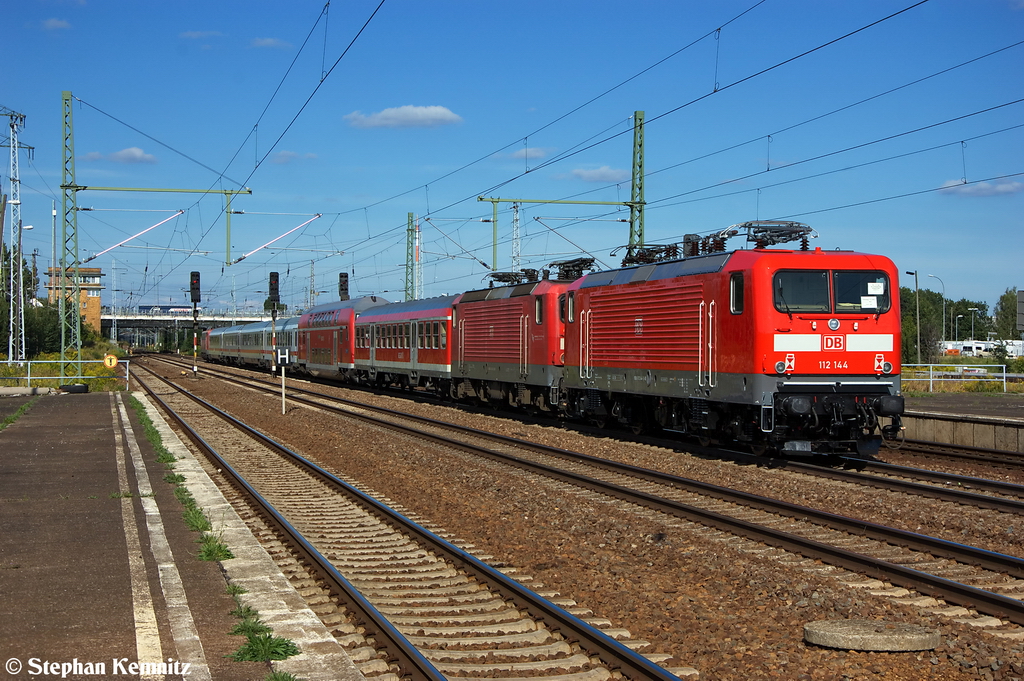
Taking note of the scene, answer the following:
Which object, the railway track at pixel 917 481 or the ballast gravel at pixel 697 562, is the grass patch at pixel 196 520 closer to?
the ballast gravel at pixel 697 562

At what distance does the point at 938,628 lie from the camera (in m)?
7.37

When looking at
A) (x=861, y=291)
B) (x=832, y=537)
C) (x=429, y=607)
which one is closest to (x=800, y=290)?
(x=861, y=291)

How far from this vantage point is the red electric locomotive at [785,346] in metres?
15.7

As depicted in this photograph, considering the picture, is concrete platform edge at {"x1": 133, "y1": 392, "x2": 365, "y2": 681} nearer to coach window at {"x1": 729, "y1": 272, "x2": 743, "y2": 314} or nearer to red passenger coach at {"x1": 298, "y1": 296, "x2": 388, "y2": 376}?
coach window at {"x1": 729, "y1": 272, "x2": 743, "y2": 314}

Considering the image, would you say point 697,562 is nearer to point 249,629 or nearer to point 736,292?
point 249,629

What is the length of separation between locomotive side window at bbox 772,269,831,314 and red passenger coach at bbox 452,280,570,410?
8.83 metres

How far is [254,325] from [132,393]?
33.0 meters

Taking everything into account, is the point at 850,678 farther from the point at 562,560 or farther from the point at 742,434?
the point at 742,434

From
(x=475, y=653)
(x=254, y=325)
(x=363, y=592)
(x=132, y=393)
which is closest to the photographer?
(x=475, y=653)

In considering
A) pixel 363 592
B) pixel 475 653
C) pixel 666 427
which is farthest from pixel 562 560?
pixel 666 427

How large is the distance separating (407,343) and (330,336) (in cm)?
1369

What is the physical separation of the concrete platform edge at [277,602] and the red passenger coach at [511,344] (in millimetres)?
12075

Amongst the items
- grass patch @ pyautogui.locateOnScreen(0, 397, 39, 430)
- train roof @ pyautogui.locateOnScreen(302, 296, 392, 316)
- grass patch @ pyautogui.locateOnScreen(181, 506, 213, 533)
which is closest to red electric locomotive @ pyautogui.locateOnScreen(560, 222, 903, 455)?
grass patch @ pyautogui.locateOnScreen(181, 506, 213, 533)

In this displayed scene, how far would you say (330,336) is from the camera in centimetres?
4934
